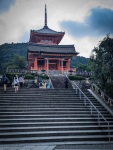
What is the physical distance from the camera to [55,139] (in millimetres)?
9555

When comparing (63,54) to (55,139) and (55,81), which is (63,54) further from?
(55,139)

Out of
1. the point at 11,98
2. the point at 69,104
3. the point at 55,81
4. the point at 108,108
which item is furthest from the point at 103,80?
the point at 55,81

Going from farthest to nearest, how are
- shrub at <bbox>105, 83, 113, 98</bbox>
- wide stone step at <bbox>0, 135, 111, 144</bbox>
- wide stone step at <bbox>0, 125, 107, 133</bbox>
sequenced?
shrub at <bbox>105, 83, 113, 98</bbox> < wide stone step at <bbox>0, 125, 107, 133</bbox> < wide stone step at <bbox>0, 135, 111, 144</bbox>

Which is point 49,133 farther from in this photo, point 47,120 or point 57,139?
point 47,120

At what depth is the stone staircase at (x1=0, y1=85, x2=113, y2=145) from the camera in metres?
9.70

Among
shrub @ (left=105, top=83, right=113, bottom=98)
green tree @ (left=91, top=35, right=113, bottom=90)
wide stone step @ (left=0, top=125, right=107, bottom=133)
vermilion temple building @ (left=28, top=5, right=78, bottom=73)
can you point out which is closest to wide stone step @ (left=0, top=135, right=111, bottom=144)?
wide stone step @ (left=0, top=125, right=107, bottom=133)

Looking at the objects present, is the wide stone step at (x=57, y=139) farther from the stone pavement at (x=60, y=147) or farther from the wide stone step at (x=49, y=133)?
the stone pavement at (x=60, y=147)

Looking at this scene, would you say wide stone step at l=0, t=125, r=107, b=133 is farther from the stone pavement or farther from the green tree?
the green tree

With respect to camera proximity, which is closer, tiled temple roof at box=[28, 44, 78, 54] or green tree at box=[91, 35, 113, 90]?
green tree at box=[91, 35, 113, 90]

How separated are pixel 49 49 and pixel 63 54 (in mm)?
2627

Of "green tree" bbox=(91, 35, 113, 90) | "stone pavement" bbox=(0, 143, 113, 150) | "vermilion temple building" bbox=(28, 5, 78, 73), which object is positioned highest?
"vermilion temple building" bbox=(28, 5, 78, 73)

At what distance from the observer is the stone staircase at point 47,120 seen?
31.8ft

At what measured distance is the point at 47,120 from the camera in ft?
37.4

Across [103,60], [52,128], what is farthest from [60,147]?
[103,60]
